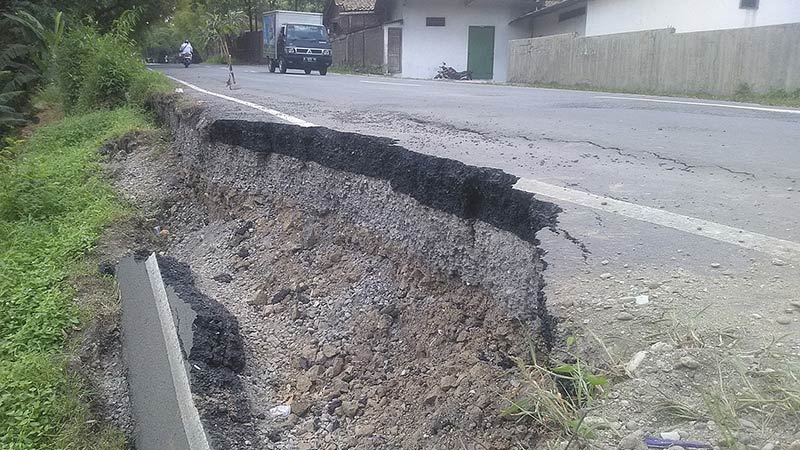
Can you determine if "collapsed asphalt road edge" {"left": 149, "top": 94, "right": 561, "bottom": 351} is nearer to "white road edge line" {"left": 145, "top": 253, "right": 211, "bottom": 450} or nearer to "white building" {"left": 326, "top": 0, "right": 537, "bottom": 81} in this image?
"white road edge line" {"left": 145, "top": 253, "right": 211, "bottom": 450}

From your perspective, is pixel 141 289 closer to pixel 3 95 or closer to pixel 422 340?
pixel 422 340

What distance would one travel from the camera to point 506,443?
2250mm

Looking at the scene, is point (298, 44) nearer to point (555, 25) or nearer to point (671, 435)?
point (555, 25)

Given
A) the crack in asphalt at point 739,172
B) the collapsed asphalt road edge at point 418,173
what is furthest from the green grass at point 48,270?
the crack in asphalt at point 739,172

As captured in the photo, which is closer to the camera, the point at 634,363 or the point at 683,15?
the point at 634,363

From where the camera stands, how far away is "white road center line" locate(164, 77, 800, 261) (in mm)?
3113

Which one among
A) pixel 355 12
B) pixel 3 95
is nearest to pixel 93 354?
pixel 3 95

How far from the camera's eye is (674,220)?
3.56m

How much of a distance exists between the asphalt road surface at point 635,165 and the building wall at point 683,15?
39.9 ft

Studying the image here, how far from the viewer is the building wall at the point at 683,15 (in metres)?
19.5

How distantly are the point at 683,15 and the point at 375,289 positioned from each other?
20111mm

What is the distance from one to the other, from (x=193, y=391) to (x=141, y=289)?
70.4 inches

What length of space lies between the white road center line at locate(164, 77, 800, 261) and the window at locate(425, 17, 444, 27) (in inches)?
1069

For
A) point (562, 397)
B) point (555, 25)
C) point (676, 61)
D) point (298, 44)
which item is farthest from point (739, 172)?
point (555, 25)
